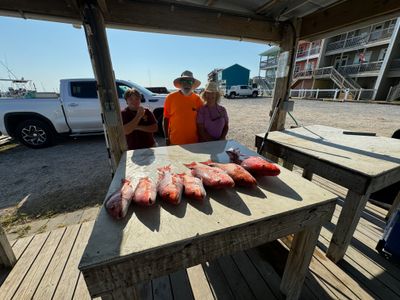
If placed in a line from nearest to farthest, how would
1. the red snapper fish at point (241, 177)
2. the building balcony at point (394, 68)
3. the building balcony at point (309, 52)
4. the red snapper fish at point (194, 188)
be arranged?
1. the red snapper fish at point (194, 188)
2. the red snapper fish at point (241, 177)
3. the building balcony at point (394, 68)
4. the building balcony at point (309, 52)

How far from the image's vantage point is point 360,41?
63.2ft

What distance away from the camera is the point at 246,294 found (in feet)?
4.87

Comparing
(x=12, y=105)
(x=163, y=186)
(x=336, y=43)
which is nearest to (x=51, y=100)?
(x=12, y=105)

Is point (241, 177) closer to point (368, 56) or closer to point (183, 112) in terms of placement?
point (183, 112)

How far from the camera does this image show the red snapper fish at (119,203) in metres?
0.88

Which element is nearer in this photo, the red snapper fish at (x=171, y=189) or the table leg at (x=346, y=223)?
the red snapper fish at (x=171, y=189)

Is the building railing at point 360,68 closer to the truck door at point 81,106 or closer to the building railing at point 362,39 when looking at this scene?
the building railing at point 362,39

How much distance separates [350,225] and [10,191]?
16.4ft

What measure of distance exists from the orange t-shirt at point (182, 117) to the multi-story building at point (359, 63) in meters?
16.7

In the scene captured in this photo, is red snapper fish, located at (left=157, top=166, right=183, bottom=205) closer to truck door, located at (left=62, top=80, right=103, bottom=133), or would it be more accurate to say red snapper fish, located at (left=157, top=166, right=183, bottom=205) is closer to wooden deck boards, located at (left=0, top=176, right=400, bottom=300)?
wooden deck boards, located at (left=0, top=176, right=400, bottom=300)

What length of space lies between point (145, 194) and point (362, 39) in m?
28.1

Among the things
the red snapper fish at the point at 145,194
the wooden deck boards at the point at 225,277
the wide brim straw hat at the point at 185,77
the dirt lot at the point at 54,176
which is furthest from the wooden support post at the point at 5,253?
the wide brim straw hat at the point at 185,77

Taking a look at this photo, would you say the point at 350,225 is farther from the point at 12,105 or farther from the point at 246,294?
the point at 12,105

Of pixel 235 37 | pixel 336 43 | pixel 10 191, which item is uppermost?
pixel 336 43
